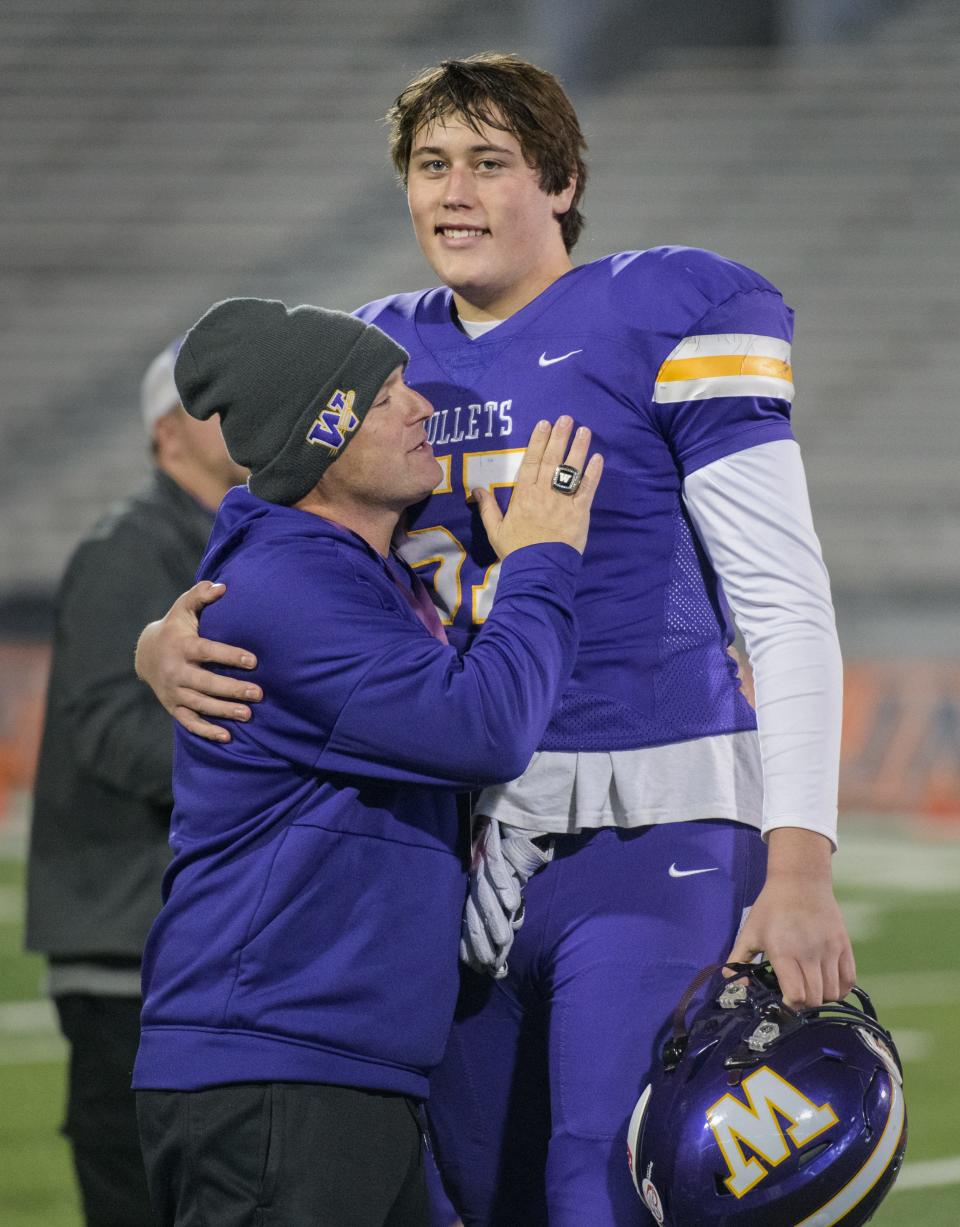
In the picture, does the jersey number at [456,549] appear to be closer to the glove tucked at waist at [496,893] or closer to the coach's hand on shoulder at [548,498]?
the coach's hand on shoulder at [548,498]

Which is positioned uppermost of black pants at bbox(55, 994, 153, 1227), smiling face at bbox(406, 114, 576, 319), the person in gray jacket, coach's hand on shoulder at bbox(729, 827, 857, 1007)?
smiling face at bbox(406, 114, 576, 319)

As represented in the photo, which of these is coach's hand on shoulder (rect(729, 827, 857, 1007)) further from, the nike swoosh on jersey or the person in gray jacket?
the person in gray jacket

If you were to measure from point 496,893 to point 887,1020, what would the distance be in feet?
13.2

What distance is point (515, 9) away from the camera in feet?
58.4

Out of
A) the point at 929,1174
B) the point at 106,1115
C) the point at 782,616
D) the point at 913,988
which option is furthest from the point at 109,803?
the point at 913,988

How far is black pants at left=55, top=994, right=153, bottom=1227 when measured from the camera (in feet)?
11.6

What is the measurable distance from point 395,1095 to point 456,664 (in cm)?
49

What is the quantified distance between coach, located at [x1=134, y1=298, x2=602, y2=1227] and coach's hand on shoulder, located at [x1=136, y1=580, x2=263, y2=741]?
0.07ft

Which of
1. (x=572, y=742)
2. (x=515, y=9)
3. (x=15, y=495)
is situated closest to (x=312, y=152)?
(x=515, y=9)

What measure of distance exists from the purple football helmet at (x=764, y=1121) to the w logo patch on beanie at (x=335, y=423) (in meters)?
0.75

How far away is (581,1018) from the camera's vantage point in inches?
87.6

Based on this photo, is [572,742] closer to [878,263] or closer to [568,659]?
[568,659]

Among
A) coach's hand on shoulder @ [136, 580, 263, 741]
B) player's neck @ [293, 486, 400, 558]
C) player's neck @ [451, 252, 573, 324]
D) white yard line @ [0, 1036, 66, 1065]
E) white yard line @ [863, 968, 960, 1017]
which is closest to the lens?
coach's hand on shoulder @ [136, 580, 263, 741]

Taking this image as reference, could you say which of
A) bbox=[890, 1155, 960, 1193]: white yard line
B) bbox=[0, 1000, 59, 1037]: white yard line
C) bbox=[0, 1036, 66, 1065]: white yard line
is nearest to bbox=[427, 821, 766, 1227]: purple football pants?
bbox=[890, 1155, 960, 1193]: white yard line
